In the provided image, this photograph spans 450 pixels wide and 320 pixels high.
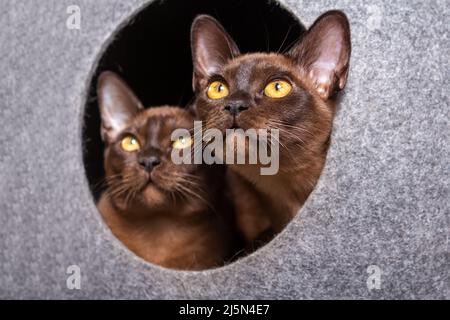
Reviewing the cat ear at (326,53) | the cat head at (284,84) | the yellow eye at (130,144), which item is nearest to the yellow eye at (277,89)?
the cat head at (284,84)

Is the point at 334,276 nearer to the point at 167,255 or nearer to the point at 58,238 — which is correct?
the point at 167,255

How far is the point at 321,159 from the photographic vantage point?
140 cm

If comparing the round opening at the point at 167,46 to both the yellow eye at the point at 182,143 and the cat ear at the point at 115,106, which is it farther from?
the yellow eye at the point at 182,143

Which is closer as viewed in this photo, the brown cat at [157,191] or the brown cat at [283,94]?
the brown cat at [283,94]

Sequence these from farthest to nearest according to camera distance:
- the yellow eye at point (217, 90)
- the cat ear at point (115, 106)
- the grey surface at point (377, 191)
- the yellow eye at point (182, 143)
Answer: the cat ear at point (115, 106)
the yellow eye at point (182, 143)
the yellow eye at point (217, 90)
the grey surface at point (377, 191)

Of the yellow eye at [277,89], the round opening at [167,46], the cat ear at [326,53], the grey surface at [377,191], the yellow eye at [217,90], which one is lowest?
the grey surface at [377,191]

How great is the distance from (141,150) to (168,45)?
0.69 m

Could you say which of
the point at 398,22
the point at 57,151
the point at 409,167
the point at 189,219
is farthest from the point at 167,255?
the point at 398,22

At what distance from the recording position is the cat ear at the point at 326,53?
1.27m

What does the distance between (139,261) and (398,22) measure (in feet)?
2.60

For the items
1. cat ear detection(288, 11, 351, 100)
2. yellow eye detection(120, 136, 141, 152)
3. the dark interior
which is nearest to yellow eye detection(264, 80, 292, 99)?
cat ear detection(288, 11, 351, 100)

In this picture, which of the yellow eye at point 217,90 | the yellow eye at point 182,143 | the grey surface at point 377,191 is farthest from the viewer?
the yellow eye at point 182,143

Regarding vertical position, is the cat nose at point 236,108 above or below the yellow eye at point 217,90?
below

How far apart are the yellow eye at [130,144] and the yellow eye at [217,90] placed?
0.28 metres
